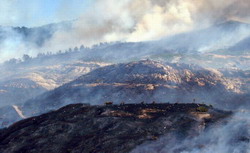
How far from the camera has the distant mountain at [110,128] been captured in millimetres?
38125

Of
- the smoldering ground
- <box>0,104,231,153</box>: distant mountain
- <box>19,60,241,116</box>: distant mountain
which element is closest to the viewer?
the smoldering ground

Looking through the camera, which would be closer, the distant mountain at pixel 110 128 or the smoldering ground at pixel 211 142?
the smoldering ground at pixel 211 142

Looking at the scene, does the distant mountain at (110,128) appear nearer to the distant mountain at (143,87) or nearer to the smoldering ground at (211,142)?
the smoldering ground at (211,142)

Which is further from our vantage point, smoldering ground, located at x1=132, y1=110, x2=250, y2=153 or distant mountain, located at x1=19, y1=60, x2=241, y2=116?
distant mountain, located at x1=19, y1=60, x2=241, y2=116

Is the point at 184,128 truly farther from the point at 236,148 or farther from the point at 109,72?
the point at 109,72

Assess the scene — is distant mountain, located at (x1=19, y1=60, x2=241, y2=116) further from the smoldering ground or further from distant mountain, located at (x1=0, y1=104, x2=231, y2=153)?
the smoldering ground

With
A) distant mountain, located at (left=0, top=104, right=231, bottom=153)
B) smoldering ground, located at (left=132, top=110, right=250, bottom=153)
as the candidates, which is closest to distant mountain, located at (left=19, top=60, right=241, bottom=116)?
distant mountain, located at (left=0, top=104, right=231, bottom=153)

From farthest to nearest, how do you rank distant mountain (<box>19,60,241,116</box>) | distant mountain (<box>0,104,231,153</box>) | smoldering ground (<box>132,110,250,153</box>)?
1. distant mountain (<box>19,60,241,116</box>)
2. distant mountain (<box>0,104,231,153</box>)
3. smoldering ground (<box>132,110,250,153</box>)

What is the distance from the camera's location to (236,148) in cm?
3378

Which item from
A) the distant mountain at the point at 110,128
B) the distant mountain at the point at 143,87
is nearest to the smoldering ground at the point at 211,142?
the distant mountain at the point at 110,128

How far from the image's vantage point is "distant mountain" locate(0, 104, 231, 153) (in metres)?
38.1

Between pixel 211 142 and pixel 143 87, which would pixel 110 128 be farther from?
pixel 143 87

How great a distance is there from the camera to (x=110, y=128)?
43125mm

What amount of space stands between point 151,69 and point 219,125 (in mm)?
109555
